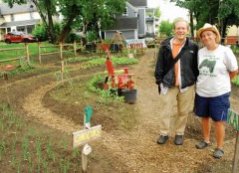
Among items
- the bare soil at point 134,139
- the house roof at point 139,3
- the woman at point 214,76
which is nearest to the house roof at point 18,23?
the house roof at point 139,3

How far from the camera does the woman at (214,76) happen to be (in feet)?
16.0

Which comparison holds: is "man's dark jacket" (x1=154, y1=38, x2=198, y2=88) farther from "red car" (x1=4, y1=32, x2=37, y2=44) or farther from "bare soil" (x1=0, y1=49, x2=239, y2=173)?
"red car" (x1=4, y1=32, x2=37, y2=44)

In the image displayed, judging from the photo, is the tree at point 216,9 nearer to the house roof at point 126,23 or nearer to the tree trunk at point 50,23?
the tree trunk at point 50,23

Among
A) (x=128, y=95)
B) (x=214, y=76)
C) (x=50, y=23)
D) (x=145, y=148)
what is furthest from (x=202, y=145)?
(x=50, y=23)

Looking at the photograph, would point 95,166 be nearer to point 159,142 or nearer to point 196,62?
point 159,142

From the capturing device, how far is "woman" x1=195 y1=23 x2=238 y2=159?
4.88m

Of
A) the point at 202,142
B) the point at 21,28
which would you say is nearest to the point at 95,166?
the point at 202,142

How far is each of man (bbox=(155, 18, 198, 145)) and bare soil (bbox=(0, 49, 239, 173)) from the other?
0.21 meters

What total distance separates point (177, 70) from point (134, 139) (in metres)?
1.23

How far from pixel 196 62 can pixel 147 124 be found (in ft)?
6.07

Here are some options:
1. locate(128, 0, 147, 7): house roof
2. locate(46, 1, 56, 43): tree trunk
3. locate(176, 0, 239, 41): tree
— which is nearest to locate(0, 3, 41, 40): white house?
locate(128, 0, 147, 7): house roof

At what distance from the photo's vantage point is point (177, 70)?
522 centimetres

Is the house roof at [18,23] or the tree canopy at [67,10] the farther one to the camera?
the house roof at [18,23]

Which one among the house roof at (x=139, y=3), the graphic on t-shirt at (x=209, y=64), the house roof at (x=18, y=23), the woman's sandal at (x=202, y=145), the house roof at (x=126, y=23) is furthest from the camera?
the house roof at (x=18, y=23)
